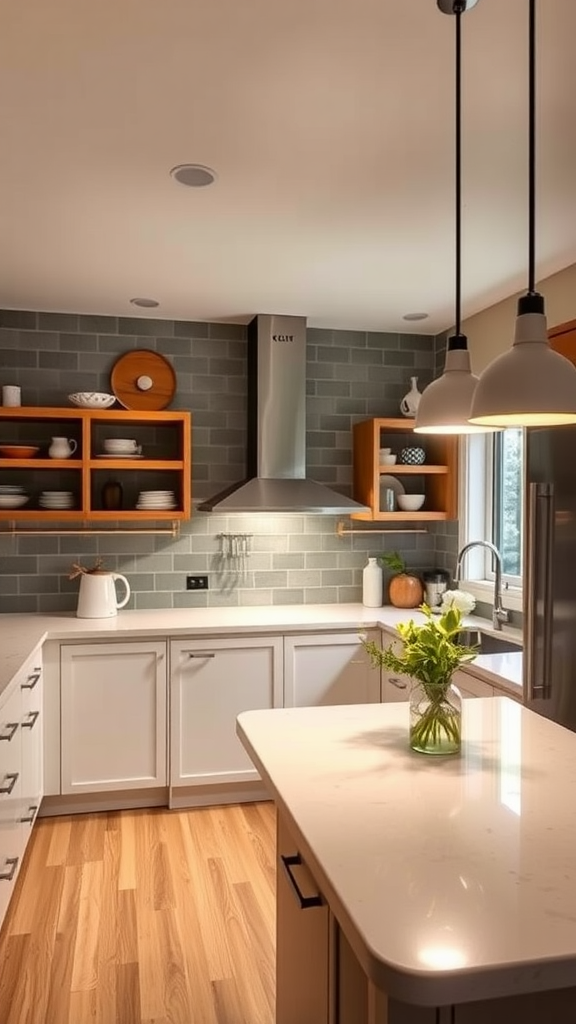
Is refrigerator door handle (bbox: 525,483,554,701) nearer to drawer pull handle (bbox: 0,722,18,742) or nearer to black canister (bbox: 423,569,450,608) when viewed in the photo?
drawer pull handle (bbox: 0,722,18,742)

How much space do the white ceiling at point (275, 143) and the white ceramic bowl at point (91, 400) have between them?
1.78 feet

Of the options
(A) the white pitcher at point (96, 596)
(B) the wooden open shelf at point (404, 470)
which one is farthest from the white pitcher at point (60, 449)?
(B) the wooden open shelf at point (404, 470)

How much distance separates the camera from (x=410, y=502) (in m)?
4.19

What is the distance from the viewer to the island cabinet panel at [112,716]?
3453 millimetres

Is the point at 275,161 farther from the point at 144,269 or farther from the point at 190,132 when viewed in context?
the point at 144,269

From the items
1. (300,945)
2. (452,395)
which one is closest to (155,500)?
(452,395)

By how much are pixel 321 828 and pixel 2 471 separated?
3079mm

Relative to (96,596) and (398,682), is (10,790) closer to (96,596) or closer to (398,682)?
(96,596)

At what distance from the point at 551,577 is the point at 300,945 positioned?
1.26 meters

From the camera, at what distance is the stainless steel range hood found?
3955 millimetres

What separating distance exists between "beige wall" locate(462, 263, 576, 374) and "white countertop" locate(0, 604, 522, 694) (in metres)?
1.38

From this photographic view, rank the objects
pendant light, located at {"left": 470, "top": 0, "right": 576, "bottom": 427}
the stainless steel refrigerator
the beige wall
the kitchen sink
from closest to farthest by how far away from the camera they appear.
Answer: pendant light, located at {"left": 470, "top": 0, "right": 576, "bottom": 427}, the stainless steel refrigerator, the beige wall, the kitchen sink

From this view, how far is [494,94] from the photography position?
186cm

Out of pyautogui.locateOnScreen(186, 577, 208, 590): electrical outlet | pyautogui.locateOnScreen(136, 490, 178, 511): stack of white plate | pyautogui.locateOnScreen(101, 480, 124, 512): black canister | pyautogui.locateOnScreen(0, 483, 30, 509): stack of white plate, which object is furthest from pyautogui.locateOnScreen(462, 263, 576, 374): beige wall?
pyautogui.locateOnScreen(0, 483, 30, 509): stack of white plate
